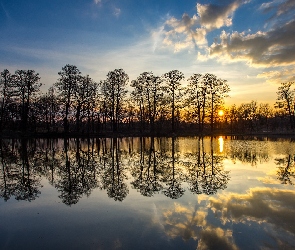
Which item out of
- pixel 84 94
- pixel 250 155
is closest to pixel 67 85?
pixel 84 94

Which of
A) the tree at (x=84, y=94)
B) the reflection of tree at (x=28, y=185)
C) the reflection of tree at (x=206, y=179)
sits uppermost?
the tree at (x=84, y=94)

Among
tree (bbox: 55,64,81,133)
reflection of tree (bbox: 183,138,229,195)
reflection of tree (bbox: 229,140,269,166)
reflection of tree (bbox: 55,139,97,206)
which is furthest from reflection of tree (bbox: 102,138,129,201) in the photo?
tree (bbox: 55,64,81,133)

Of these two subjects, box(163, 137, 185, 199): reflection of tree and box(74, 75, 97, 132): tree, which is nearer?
box(163, 137, 185, 199): reflection of tree

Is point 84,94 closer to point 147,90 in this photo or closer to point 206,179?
point 147,90

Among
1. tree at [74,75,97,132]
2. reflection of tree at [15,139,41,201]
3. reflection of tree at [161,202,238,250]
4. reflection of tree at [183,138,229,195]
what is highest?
tree at [74,75,97,132]

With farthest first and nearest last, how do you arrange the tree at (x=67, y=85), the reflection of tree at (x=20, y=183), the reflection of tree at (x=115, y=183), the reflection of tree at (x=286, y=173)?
the tree at (x=67, y=85) < the reflection of tree at (x=286, y=173) < the reflection of tree at (x=20, y=183) < the reflection of tree at (x=115, y=183)

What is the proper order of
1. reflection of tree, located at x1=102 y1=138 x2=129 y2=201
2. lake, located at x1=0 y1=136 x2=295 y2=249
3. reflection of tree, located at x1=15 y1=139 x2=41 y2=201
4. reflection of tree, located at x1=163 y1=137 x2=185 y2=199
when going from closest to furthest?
lake, located at x1=0 y1=136 x2=295 y2=249 → reflection of tree, located at x1=163 y1=137 x2=185 y2=199 → reflection of tree, located at x1=102 y1=138 x2=129 y2=201 → reflection of tree, located at x1=15 y1=139 x2=41 y2=201

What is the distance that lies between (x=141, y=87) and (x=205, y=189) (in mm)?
48319

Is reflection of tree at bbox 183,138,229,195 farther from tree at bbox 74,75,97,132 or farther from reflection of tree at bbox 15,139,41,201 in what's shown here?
tree at bbox 74,75,97,132

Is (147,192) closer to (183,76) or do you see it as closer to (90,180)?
(90,180)

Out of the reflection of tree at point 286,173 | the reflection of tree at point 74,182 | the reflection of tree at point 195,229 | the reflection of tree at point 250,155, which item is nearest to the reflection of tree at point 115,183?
the reflection of tree at point 74,182

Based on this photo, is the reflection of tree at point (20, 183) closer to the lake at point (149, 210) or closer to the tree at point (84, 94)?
the lake at point (149, 210)

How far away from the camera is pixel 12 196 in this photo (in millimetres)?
8492

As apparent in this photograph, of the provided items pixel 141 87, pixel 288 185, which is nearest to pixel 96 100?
pixel 141 87
